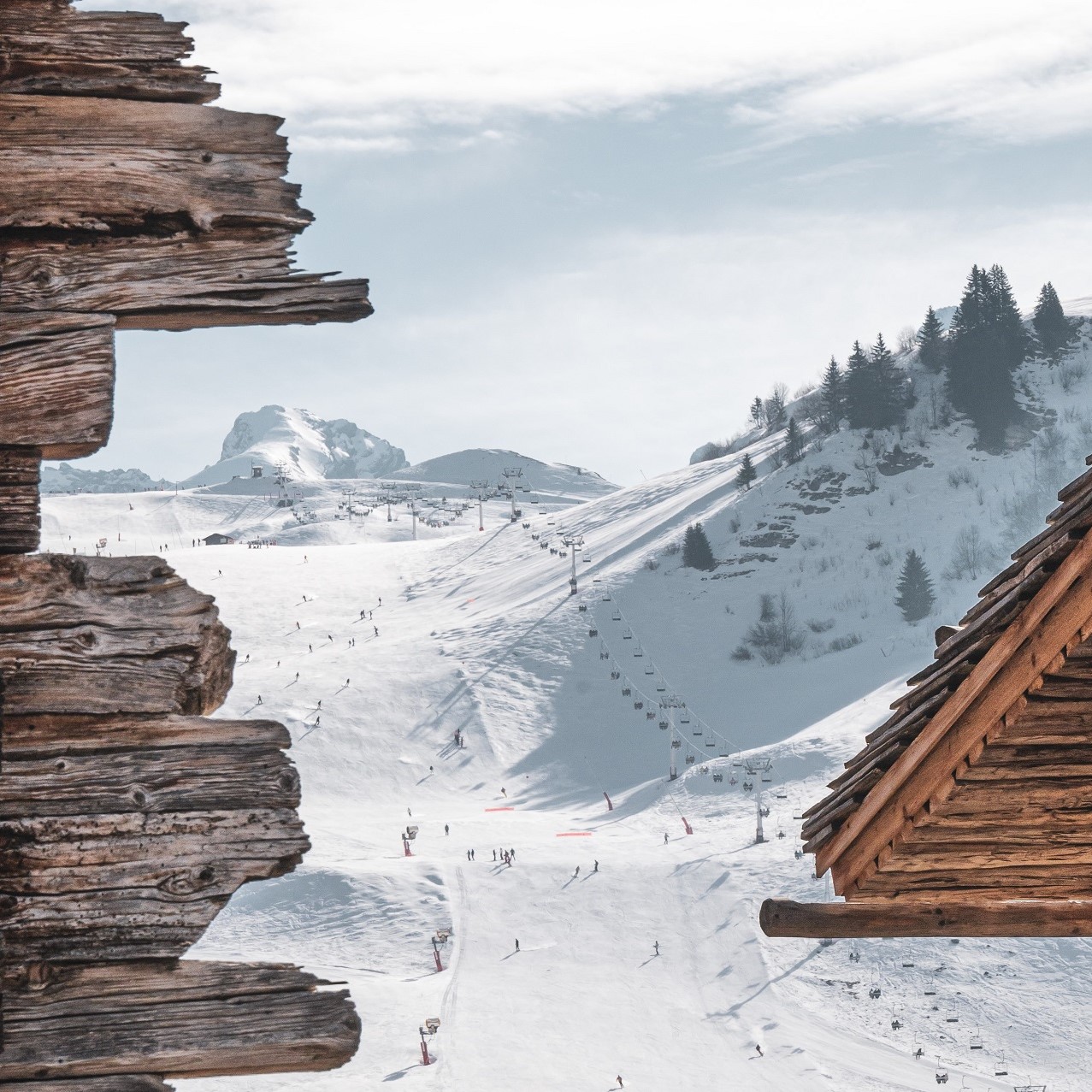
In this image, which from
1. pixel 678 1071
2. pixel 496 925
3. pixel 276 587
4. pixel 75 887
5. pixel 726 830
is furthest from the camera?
pixel 276 587

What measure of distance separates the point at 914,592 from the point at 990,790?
294ft

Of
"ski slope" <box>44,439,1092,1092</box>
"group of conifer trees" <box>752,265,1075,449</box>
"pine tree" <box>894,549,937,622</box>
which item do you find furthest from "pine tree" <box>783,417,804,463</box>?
"pine tree" <box>894,549,937,622</box>

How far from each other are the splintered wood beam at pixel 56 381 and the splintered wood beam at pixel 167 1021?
1118 millimetres

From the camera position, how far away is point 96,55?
303 cm

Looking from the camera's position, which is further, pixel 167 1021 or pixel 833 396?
pixel 833 396

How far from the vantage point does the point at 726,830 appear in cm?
5584

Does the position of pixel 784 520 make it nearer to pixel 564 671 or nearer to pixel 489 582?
pixel 489 582

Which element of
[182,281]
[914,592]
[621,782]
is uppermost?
[182,281]

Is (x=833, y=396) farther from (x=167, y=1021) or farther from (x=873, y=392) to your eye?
(x=167, y=1021)

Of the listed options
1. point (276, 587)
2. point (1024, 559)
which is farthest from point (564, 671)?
point (1024, 559)

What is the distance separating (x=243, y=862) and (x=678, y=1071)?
35.3 metres

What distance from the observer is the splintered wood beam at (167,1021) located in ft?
8.81

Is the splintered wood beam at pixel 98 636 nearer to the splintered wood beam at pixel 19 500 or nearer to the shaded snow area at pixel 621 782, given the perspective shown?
the splintered wood beam at pixel 19 500

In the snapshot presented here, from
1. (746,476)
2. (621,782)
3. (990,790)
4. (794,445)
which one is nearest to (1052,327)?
(794,445)
